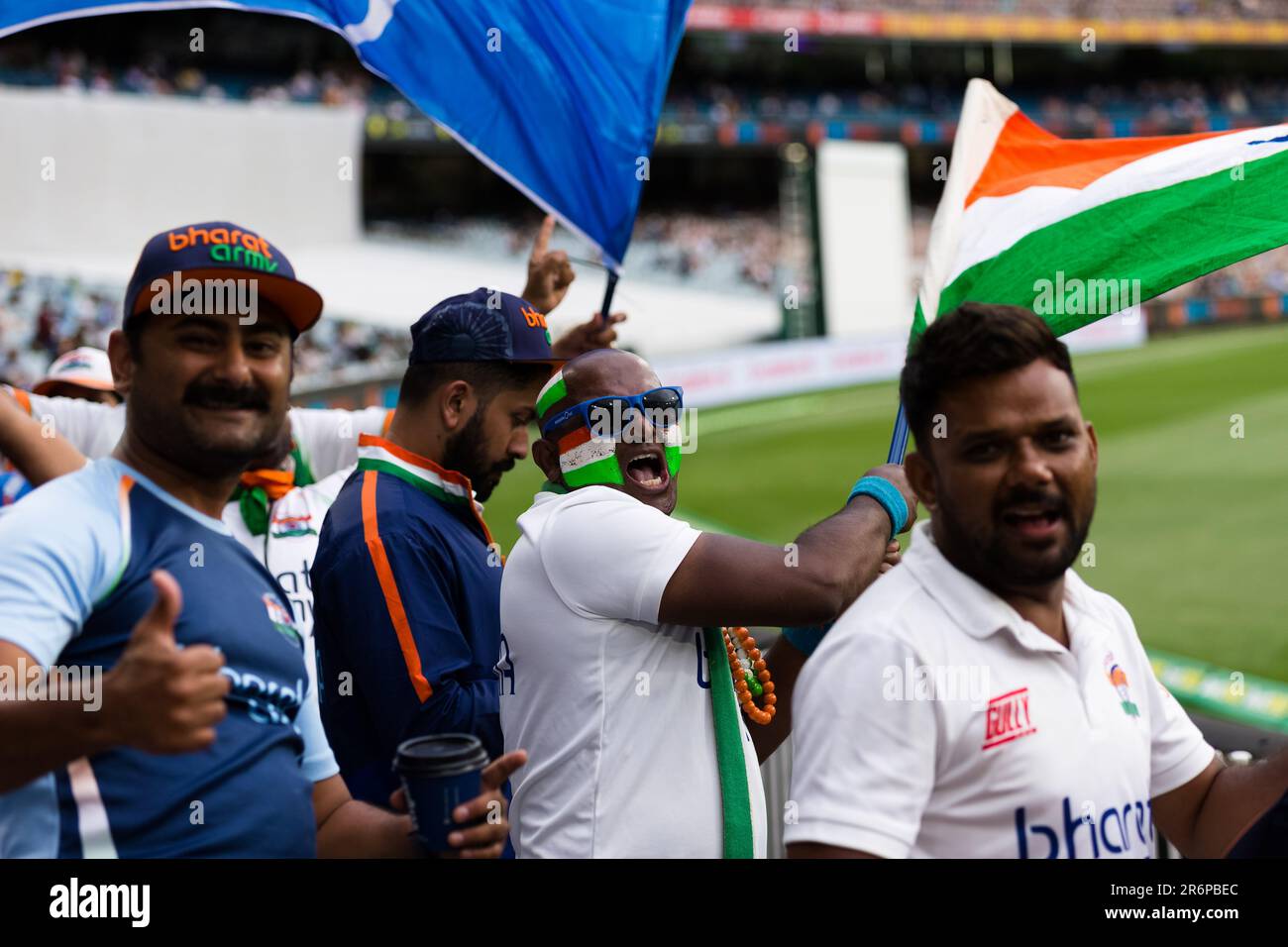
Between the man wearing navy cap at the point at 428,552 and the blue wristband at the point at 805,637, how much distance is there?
68cm

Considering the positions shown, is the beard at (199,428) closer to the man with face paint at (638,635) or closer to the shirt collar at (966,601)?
the man with face paint at (638,635)

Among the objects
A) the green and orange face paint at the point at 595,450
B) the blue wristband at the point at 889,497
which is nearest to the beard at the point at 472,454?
the green and orange face paint at the point at 595,450

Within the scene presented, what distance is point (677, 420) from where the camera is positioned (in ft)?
9.26

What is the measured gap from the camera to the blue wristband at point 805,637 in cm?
298

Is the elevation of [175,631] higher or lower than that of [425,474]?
lower

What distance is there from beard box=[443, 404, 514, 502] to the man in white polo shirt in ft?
4.62

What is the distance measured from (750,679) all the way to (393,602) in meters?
0.81

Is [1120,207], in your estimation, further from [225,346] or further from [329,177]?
[329,177]

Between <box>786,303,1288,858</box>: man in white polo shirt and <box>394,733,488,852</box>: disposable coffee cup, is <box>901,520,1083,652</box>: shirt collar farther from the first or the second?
<box>394,733,488,852</box>: disposable coffee cup

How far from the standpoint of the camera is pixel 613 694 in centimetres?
258

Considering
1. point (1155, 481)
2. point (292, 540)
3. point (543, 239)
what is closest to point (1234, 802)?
point (543, 239)

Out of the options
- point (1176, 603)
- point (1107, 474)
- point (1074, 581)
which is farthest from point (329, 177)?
point (1074, 581)

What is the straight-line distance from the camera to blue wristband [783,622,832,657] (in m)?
2.98

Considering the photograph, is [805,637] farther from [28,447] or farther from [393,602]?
[28,447]
